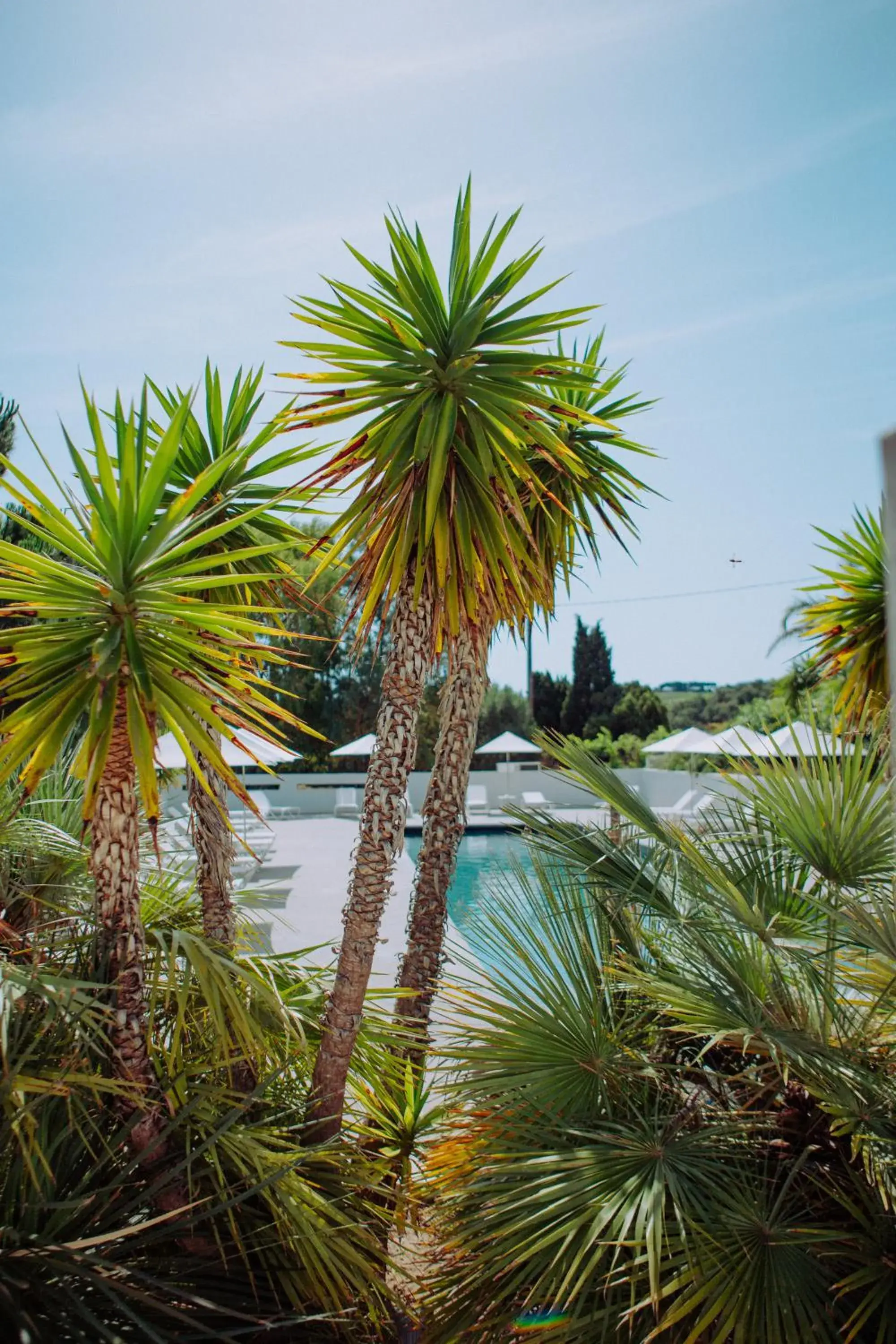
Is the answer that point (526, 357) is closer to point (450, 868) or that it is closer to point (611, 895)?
point (611, 895)

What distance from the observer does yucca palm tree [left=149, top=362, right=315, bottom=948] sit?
4484mm

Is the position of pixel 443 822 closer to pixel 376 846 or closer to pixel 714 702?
pixel 376 846

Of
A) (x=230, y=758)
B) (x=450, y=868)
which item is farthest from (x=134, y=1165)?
(x=230, y=758)

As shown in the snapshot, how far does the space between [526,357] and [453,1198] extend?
11.2ft

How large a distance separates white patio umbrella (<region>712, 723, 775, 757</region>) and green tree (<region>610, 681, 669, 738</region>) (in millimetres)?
20536

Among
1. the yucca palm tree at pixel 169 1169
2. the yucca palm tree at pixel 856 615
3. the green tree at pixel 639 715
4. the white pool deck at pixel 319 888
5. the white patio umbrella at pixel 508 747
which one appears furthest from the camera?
the green tree at pixel 639 715

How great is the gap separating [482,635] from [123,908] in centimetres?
262

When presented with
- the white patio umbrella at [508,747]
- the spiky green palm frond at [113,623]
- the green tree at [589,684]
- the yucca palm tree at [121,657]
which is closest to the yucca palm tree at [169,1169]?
the yucca palm tree at [121,657]

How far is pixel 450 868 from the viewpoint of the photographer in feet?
17.0

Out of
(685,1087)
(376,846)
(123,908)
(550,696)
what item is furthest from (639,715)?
(123,908)

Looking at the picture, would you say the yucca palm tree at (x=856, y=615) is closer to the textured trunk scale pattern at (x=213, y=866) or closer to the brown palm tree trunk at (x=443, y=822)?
the brown palm tree trunk at (x=443, y=822)

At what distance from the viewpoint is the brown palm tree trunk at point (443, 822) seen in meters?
5.05

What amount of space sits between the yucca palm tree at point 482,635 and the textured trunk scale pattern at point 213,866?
1.03 meters

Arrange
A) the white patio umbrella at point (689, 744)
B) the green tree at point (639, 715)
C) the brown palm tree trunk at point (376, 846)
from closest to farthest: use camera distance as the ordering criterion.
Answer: the brown palm tree trunk at point (376, 846) → the white patio umbrella at point (689, 744) → the green tree at point (639, 715)
